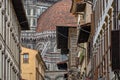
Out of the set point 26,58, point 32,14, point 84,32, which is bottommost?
point 26,58

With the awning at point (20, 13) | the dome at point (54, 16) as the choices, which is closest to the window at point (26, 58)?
the awning at point (20, 13)

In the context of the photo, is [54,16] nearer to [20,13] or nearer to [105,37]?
[20,13]

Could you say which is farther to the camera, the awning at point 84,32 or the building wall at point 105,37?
the awning at point 84,32

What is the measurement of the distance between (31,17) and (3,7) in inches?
5144

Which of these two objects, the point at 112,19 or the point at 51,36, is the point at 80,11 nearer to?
the point at 112,19

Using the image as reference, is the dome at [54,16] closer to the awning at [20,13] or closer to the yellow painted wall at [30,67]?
the yellow painted wall at [30,67]

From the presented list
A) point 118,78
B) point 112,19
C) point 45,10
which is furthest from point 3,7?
point 45,10

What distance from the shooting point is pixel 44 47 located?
15325 cm

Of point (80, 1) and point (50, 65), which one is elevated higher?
point (80, 1)

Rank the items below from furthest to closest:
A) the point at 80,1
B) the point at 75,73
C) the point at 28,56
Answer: the point at 28,56 < the point at 75,73 < the point at 80,1

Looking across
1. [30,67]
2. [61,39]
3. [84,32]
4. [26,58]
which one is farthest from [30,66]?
[84,32]

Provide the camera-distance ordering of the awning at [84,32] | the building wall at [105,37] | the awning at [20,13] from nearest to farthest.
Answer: the building wall at [105,37] → the awning at [84,32] → the awning at [20,13]

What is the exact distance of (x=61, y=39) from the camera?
232 ft

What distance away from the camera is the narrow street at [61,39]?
24642 mm
